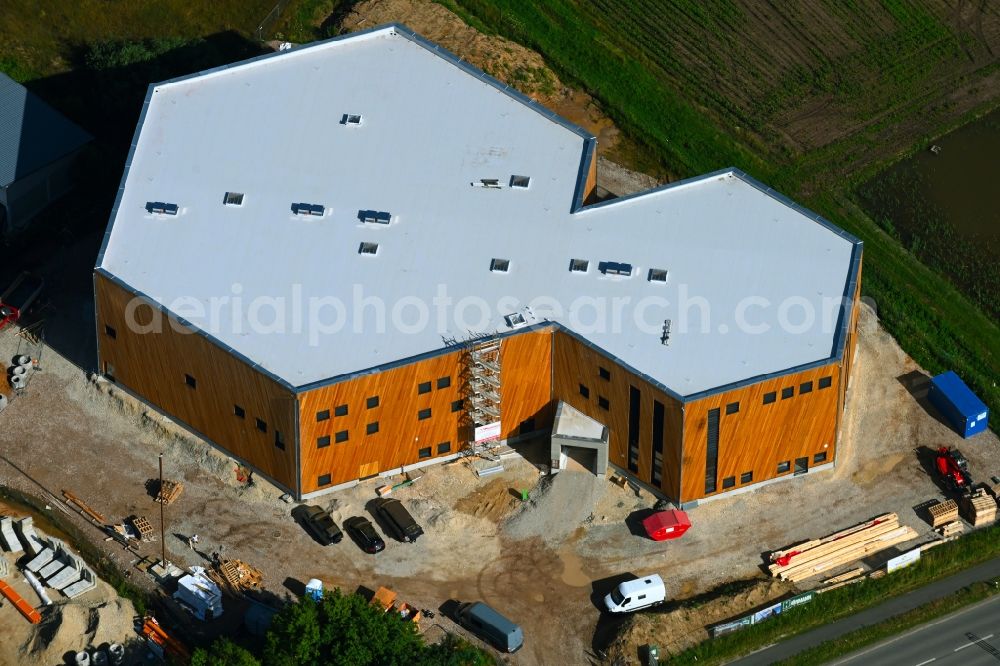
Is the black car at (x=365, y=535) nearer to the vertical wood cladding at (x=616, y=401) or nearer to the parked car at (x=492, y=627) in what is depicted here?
the parked car at (x=492, y=627)

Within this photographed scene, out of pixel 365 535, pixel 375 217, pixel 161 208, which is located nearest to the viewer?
pixel 365 535

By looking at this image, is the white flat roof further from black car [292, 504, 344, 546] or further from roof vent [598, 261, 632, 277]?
black car [292, 504, 344, 546]

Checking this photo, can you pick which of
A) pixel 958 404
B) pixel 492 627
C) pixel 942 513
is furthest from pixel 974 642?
pixel 492 627

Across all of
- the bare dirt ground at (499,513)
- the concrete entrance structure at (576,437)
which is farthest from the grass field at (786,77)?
the concrete entrance structure at (576,437)

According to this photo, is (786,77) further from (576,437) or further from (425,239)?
(576,437)

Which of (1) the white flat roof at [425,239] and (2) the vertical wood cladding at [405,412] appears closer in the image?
(2) the vertical wood cladding at [405,412]

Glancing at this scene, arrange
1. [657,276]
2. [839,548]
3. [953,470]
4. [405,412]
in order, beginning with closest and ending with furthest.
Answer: [839,548] < [405,412] < [657,276] < [953,470]

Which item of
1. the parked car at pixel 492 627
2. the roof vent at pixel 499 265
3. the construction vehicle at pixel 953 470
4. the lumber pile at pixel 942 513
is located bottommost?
the parked car at pixel 492 627
